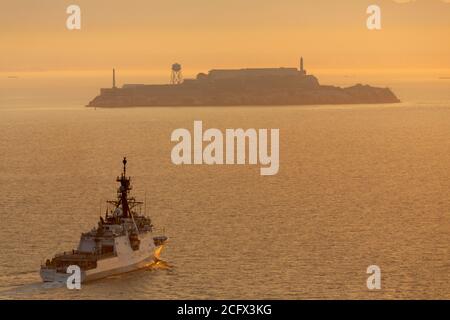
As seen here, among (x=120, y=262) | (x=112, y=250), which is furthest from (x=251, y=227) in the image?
(x=112, y=250)

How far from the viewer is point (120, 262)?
247 feet

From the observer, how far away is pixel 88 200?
116000 mm

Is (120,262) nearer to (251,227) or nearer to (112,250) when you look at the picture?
(112,250)

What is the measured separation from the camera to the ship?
7162 cm

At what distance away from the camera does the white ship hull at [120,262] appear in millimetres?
70250

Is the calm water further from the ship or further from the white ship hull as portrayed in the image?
the ship

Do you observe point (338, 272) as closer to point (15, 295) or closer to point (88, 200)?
point (15, 295)

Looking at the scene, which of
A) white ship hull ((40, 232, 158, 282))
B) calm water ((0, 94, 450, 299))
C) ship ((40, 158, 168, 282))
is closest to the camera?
white ship hull ((40, 232, 158, 282))

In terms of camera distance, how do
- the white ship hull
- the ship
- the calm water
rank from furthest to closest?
the ship
the calm water
the white ship hull

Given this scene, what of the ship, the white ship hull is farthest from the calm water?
the ship

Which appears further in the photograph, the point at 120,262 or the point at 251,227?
the point at 251,227

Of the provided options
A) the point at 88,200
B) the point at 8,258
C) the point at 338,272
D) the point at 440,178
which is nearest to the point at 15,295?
the point at 8,258

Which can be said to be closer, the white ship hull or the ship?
the white ship hull

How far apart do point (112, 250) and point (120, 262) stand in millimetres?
998
